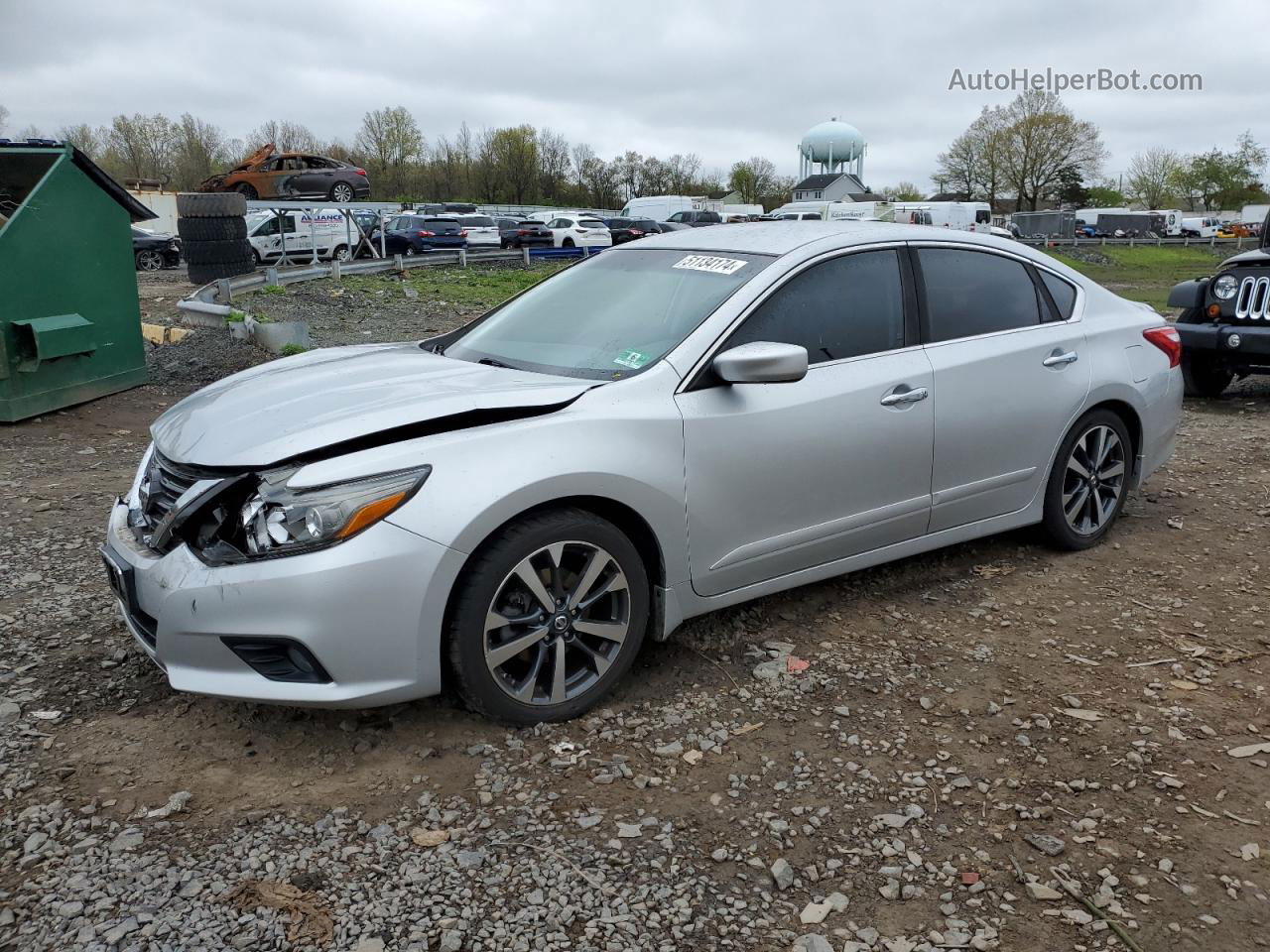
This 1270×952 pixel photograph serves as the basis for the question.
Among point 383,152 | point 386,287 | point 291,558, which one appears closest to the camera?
point 291,558

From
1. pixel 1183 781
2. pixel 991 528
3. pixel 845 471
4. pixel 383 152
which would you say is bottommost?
pixel 1183 781

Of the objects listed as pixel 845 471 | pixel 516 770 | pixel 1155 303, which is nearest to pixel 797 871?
pixel 516 770

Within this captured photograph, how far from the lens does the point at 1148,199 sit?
102m

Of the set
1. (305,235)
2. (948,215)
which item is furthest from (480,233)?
(948,215)

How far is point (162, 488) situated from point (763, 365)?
1.99 meters

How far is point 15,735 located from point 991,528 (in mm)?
3783

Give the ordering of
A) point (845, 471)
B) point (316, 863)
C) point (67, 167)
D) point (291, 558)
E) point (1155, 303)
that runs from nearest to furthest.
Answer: point (316, 863), point (291, 558), point (845, 471), point (67, 167), point (1155, 303)

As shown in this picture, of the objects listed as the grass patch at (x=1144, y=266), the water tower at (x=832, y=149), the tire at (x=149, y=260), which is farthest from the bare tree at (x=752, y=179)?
the tire at (x=149, y=260)

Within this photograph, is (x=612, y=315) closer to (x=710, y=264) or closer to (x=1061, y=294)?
(x=710, y=264)

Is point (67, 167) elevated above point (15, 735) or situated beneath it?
elevated above

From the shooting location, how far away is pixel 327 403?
339 cm

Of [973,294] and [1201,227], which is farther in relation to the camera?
[1201,227]

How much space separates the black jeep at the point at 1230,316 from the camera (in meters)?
8.63

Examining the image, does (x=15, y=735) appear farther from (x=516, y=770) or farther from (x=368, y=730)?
(x=516, y=770)
